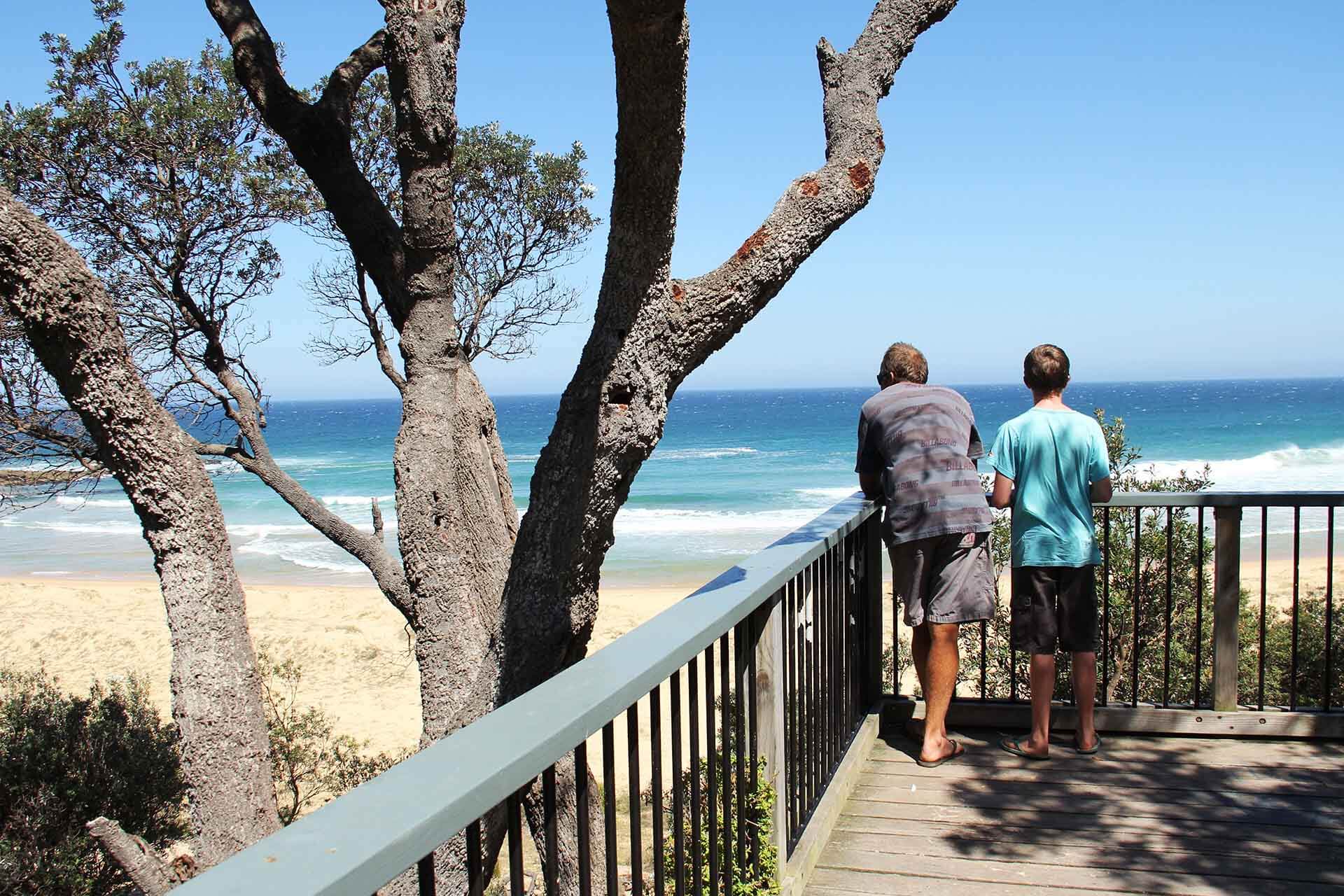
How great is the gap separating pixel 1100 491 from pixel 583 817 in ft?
9.72

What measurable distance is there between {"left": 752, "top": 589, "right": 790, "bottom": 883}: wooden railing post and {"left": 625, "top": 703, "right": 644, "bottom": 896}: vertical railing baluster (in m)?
0.95

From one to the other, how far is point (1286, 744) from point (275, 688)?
41.3ft

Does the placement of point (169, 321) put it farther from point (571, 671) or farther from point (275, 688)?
point (571, 671)

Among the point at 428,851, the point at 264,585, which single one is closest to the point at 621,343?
the point at 428,851

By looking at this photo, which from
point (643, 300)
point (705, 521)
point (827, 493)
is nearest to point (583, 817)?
point (643, 300)

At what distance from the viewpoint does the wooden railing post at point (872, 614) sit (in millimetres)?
4352

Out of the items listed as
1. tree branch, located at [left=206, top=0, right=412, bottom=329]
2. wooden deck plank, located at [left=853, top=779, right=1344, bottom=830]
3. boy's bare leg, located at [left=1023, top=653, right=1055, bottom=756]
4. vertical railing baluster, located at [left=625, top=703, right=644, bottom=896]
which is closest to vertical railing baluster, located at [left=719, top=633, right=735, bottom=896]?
vertical railing baluster, located at [left=625, top=703, right=644, bottom=896]

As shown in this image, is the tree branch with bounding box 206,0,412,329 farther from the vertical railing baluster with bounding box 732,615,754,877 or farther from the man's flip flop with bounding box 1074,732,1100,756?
the man's flip flop with bounding box 1074,732,1100,756

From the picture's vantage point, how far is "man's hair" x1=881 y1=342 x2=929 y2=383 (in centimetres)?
412

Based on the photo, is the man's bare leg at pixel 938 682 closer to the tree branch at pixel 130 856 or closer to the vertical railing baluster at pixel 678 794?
the vertical railing baluster at pixel 678 794

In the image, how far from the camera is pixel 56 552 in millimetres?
29406

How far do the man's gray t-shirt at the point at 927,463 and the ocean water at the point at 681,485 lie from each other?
635 centimetres

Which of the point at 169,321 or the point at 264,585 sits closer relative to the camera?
the point at 169,321

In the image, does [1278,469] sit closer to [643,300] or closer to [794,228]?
[794,228]
